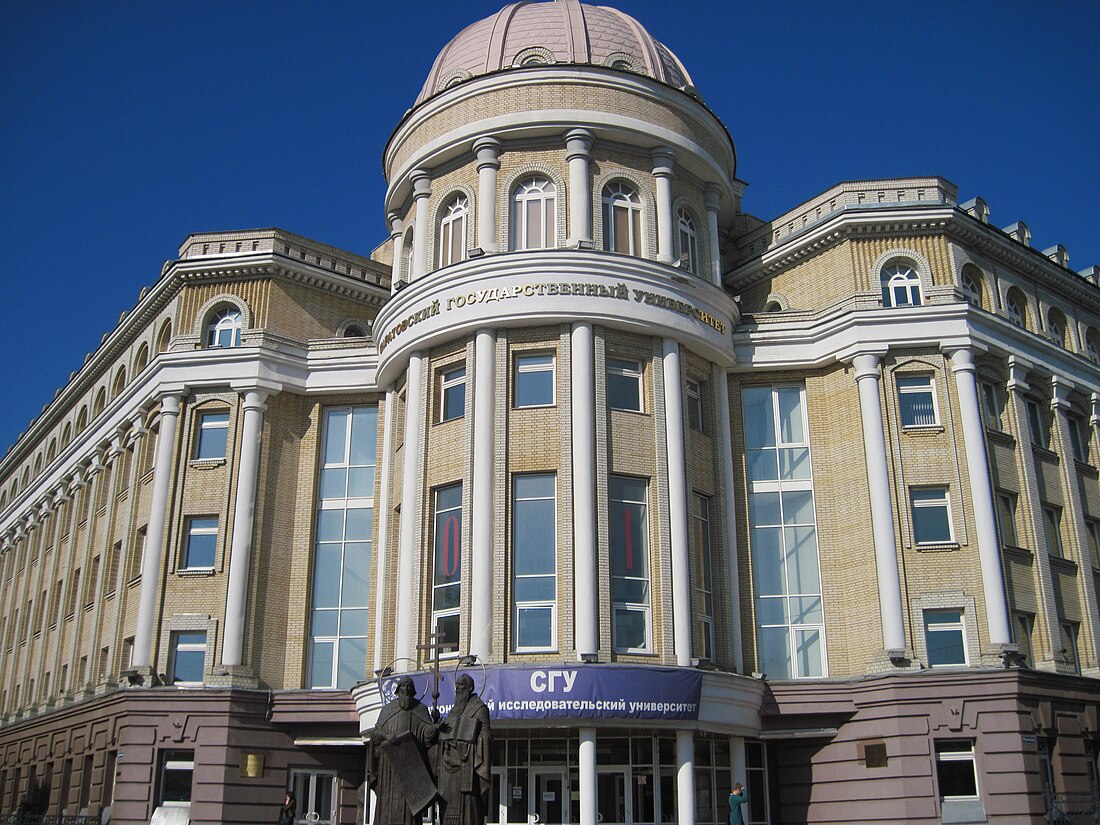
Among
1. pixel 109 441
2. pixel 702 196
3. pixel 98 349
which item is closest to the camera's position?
pixel 702 196

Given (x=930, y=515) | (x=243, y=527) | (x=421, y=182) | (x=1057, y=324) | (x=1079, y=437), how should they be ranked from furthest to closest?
(x=1057, y=324)
(x=1079, y=437)
(x=421, y=182)
(x=243, y=527)
(x=930, y=515)

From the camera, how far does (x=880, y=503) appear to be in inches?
1205

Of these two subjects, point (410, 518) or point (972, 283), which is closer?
point (410, 518)

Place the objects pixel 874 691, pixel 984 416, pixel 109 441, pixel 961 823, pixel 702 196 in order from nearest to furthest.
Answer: pixel 961 823, pixel 874 691, pixel 984 416, pixel 702 196, pixel 109 441

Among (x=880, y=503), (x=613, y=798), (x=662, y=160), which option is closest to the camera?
(x=613, y=798)

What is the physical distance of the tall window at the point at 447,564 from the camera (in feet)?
94.8

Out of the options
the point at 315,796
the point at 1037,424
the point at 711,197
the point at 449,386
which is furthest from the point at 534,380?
the point at 1037,424

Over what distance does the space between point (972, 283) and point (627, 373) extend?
1144 cm

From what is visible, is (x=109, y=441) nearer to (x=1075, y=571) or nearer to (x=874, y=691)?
(x=874, y=691)

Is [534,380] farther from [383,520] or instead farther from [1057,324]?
[1057,324]

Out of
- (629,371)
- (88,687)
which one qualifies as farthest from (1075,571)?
(88,687)

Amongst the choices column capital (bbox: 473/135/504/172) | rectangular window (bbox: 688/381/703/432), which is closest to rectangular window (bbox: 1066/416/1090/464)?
rectangular window (bbox: 688/381/703/432)

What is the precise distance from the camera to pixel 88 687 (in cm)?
3591

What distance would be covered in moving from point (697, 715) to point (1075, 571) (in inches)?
514
